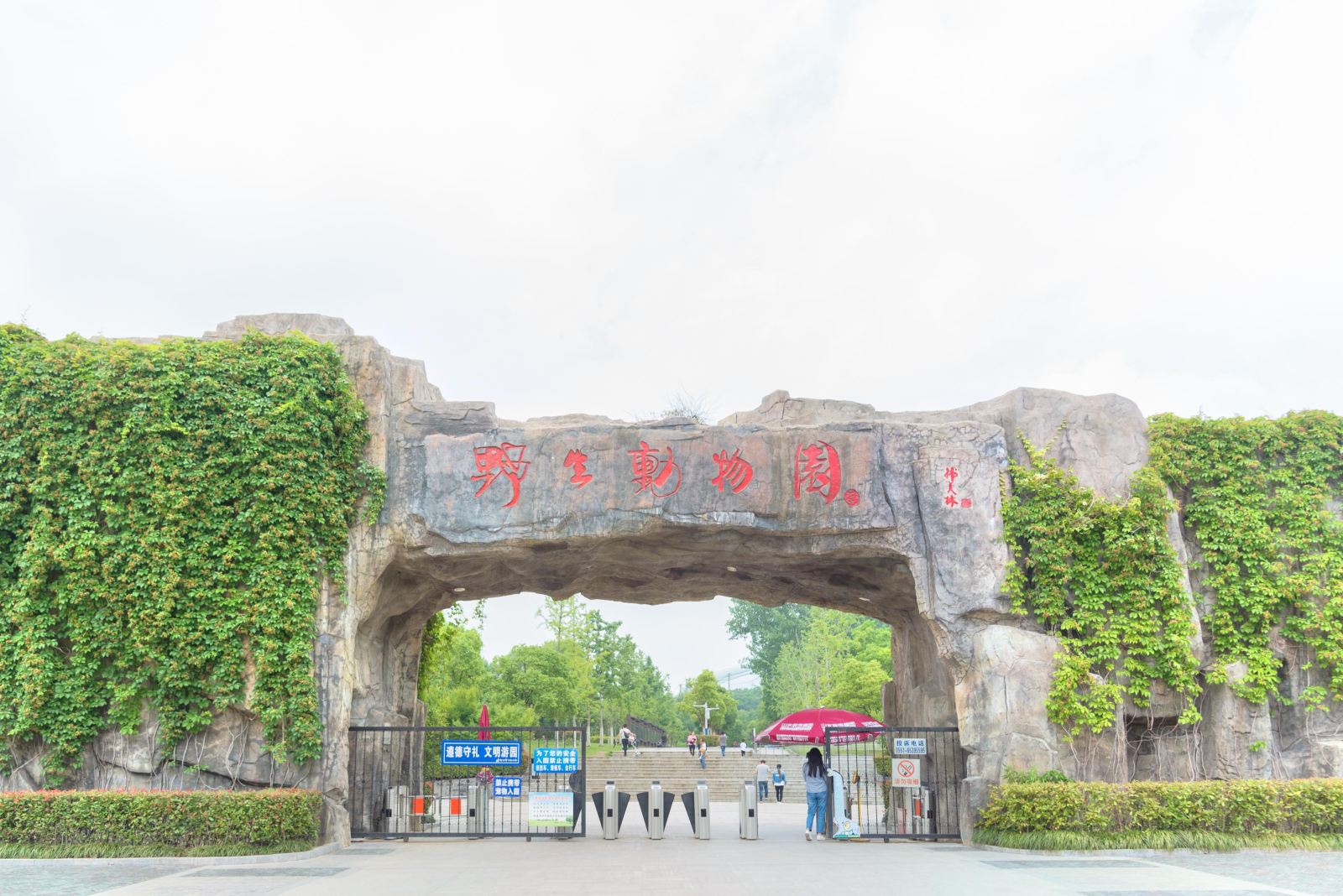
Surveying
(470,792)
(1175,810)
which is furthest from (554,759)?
(1175,810)

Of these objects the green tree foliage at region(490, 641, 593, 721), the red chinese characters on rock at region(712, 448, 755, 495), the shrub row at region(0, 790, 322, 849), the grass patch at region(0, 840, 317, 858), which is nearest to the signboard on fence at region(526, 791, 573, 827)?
the shrub row at region(0, 790, 322, 849)

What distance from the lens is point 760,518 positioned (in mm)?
13164

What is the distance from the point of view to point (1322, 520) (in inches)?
516

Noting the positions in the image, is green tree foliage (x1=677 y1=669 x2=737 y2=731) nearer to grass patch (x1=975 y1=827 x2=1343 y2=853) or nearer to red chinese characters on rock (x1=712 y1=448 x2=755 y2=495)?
red chinese characters on rock (x1=712 y1=448 x2=755 y2=495)

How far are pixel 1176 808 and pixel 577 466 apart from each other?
27.5 feet

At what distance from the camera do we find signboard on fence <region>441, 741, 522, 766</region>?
1297 centimetres

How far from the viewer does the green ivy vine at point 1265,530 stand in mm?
12700

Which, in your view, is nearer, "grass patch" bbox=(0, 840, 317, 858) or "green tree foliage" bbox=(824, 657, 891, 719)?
"grass patch" bbox=(0, 840, 317, 858)

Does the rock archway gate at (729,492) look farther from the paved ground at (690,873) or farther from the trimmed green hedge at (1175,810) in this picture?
the paved ground at (690,873)

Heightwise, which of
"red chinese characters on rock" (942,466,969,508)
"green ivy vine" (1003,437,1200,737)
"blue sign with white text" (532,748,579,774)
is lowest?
"blue sign with white text" (532,748,579,774)

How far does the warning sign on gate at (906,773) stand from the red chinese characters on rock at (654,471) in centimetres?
483

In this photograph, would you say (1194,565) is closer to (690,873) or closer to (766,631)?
(690,873)

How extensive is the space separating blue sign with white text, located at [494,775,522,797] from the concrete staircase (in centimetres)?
1215

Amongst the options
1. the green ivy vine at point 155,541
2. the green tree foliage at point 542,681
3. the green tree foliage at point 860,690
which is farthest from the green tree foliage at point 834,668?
the green ivy vine at point 155,541
